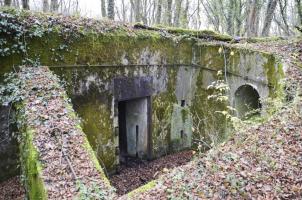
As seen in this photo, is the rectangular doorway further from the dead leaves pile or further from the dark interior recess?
the dead leaves pile

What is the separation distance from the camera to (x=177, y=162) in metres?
10.3

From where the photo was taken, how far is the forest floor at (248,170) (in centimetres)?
388

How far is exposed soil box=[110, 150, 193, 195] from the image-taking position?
27.9 ft

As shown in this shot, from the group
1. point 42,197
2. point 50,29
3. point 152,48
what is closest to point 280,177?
point 42,197

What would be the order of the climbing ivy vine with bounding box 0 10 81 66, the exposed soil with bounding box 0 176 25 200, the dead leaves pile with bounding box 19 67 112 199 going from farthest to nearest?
1. the climbing ivy vine with bounding box 0 10 81 66
2. the exposed soil with bounding box 0 176 25 200
3. the dead leaves pile with bounding box 19 67 112 199

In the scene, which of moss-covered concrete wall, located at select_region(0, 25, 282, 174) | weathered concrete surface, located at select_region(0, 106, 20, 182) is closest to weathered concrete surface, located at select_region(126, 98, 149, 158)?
moss-covered concrete wall, located at select_region(0, 25, 282, 174)

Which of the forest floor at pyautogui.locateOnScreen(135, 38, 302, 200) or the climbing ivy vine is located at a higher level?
the climbing ivy vine

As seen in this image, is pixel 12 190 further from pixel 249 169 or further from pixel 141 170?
pixel 249 169

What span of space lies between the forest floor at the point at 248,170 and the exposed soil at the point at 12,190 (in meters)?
3.75

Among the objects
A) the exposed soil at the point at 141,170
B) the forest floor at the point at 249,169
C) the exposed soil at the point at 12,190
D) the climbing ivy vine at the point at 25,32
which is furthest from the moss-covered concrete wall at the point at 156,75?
the forest floor at the point at 249,169

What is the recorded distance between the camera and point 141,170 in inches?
375

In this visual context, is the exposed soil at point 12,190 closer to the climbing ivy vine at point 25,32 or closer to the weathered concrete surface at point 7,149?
the weathered concrete surface at point 7,149

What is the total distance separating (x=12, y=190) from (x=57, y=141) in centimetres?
295

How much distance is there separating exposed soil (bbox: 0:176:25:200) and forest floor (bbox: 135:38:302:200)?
375 centimetres
